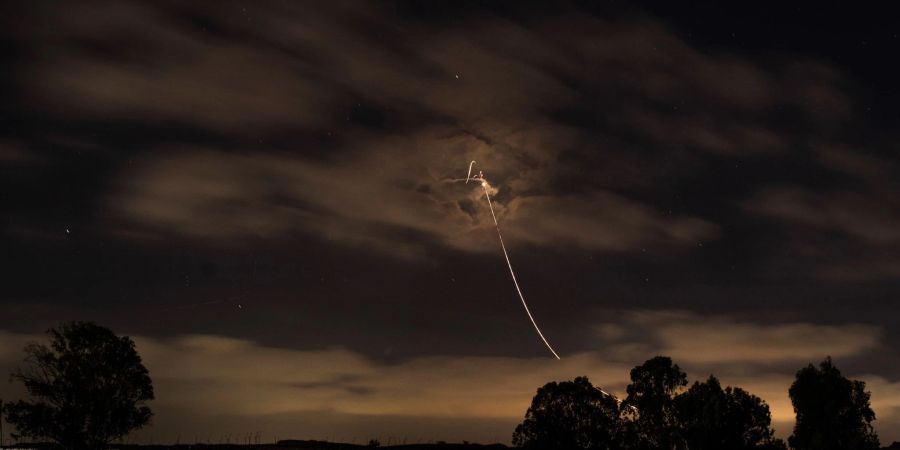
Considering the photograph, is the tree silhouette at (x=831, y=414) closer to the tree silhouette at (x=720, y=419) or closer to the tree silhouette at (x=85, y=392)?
the tree silhouette at (x=720, y=419)

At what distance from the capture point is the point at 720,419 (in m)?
85.4

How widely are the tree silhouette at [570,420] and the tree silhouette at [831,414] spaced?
17792 mm

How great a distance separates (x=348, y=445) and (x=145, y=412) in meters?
49.5

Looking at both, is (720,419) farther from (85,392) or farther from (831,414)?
(85,392)

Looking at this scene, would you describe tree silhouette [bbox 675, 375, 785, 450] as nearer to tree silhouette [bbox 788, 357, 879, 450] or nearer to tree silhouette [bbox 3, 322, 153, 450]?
tree silhouette [bbox 788, 357, 879, 450]

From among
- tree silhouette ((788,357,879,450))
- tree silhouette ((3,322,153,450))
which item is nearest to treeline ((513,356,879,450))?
tree silhouette ((788,357,879,450))

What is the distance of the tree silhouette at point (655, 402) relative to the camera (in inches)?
3403

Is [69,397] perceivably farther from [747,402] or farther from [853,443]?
[853,443]

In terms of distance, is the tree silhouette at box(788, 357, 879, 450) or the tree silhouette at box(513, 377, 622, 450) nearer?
the tree silhouette at box(788, 357, 879, 450)

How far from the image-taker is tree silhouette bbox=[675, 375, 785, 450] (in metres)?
84.6

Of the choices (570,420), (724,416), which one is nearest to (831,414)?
(724,416)

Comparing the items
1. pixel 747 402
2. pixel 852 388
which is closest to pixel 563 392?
pixel 747 402

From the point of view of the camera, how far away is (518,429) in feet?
322

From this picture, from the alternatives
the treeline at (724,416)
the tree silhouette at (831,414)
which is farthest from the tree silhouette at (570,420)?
the tree silhouette at (831,414)
